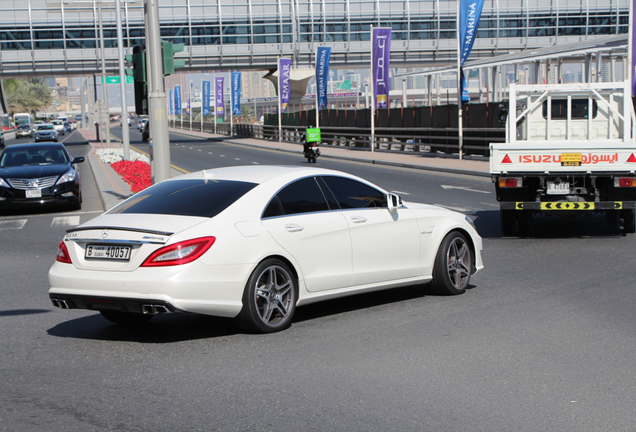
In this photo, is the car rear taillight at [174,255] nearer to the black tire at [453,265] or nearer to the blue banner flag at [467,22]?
the black tire at [453,265]

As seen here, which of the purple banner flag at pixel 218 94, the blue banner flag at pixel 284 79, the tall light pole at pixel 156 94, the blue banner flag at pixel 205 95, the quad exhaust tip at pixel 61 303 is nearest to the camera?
the quad exhaust tip at pixel 61 303

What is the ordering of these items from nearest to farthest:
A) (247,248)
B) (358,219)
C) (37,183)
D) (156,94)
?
(247,248), (358,219), (156,94), (37,183)

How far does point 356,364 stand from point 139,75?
10355mm

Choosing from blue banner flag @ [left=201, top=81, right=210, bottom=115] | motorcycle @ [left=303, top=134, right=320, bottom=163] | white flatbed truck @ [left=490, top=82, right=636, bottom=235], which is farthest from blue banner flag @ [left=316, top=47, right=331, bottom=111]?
white flatbed truck @ [left=490, top=82, right=636, bottom=235]

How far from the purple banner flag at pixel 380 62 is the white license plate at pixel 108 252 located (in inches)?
1402

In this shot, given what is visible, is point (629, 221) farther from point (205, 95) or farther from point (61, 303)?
point (205, 95)

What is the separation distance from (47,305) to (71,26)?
6883 cm

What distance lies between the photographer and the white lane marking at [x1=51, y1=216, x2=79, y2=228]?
53.7 ft

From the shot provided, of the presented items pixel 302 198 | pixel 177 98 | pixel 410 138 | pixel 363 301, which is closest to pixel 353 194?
pixel 302 198

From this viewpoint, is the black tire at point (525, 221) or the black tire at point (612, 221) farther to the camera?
the black tire at point (525, 221)

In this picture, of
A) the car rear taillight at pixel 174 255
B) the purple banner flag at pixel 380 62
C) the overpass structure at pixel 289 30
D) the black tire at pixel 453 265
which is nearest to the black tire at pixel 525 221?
the black tire at pixel 453 265

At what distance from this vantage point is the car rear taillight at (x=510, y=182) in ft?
41.3

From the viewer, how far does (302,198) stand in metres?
7.37

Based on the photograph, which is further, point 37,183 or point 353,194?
point 37,183
